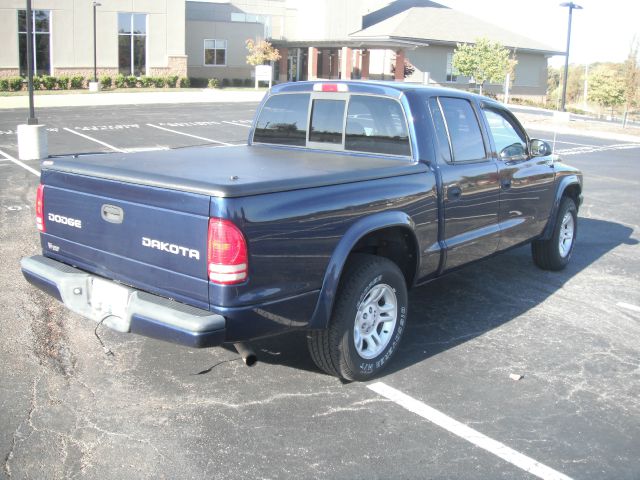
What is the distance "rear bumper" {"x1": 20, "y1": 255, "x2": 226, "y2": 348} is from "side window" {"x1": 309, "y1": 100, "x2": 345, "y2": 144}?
88.5 inches

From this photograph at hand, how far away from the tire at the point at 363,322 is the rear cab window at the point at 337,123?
1.08m

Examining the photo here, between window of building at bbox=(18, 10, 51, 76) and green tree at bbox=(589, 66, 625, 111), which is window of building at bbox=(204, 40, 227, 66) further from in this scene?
green tree at bbox=(589, 66, 625, 111)

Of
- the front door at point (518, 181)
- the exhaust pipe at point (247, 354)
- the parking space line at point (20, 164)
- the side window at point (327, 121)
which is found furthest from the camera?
the parking space line at point (20, 164)

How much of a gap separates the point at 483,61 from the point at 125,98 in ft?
65.4

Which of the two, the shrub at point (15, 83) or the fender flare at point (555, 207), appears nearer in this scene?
the fender flare at point (555, 207)

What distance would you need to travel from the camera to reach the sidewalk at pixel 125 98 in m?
31.7

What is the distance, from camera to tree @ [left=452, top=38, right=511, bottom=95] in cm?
4075

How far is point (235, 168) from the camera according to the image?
4660mm

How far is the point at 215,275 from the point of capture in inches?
151

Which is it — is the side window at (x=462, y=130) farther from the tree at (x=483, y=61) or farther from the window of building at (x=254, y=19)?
the window of building at (x=254, y=19)

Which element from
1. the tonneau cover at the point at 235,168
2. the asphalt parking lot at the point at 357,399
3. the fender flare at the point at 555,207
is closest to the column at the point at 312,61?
the fender flare at the point at 555,207

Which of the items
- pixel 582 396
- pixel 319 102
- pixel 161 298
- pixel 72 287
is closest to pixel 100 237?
pixel 72 287

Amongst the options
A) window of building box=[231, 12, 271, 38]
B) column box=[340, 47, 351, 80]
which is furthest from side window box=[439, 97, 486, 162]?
window of building box=[231, 12, 271, 38]

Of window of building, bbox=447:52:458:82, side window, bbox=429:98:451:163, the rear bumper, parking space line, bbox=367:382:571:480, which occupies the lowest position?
parking space line, bbox=367:382:571:480
